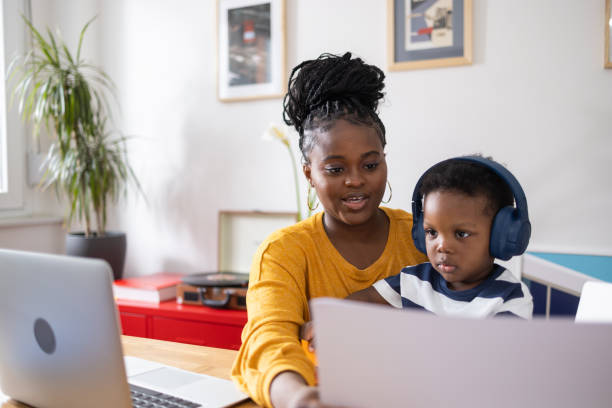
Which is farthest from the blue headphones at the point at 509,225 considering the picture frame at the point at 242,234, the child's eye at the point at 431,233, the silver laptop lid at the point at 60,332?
the picture frame at the point at 242,234

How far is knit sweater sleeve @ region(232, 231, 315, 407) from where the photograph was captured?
31.2 inches

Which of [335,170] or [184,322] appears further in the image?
[184,322]

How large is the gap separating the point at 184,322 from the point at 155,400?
4.13 ft

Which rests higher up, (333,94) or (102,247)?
(333,94)

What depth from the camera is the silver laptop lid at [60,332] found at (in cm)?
69

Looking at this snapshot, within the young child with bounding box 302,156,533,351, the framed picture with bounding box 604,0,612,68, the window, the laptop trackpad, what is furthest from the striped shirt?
the window

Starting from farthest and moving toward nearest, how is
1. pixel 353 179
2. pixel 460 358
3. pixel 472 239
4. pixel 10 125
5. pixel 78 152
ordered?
pixel 10 125
pixel 78 152
pixel 353 179
pixel 472 239
pixel 460 358

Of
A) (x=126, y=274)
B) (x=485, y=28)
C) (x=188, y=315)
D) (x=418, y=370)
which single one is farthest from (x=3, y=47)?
(x=418, y=370)

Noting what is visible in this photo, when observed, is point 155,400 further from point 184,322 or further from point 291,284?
point 184,322

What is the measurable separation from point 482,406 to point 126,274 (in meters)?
2.49

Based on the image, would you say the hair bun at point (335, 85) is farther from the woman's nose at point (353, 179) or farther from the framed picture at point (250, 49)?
the framed picture at point (250, 49)

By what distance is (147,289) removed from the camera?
2.20 m

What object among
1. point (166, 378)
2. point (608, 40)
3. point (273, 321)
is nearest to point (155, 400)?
point (166, 378)

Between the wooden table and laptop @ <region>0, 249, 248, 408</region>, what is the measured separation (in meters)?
0.13
